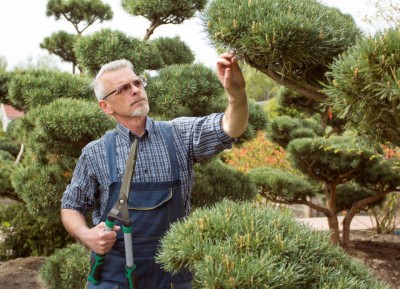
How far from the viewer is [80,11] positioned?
25.5ft

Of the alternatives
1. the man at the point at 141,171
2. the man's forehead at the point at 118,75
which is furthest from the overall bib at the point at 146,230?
the man's forehead at the point at 118,75

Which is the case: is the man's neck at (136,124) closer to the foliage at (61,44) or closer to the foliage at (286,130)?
the foliage at (61,44)

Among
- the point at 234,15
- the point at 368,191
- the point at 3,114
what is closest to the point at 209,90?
the point at 234,15

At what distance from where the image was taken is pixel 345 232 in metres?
6.49

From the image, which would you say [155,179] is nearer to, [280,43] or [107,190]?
[107,190]

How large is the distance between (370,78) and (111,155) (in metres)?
0.95

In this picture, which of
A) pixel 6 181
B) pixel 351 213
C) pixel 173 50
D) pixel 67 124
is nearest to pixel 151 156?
pixel 67 124

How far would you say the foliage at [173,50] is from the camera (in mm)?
5281

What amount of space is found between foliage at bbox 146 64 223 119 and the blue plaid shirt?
1.93 m

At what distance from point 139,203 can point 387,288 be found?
2.87ft

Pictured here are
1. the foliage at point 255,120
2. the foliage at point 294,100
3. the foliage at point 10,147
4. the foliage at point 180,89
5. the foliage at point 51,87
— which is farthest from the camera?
the foliage at point 10,147

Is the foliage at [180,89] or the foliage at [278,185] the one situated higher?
the foliage at [180,89]

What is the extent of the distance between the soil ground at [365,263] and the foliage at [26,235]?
0.30m

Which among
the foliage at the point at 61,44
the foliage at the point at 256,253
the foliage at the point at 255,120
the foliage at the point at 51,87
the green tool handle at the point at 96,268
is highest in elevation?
the foliage at the point at 61,44
